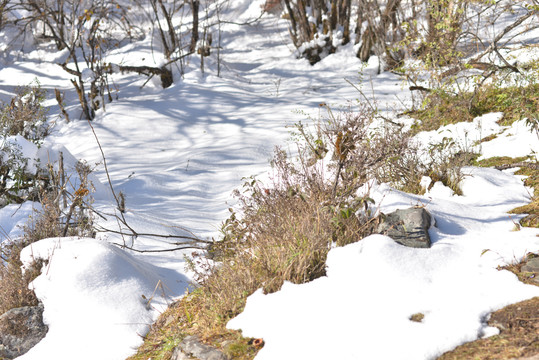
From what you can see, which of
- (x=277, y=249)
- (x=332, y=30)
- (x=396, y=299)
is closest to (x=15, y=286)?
(x=277, y=249)

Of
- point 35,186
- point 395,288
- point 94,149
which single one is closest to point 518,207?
point 395,288

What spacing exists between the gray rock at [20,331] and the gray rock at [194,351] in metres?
1.04

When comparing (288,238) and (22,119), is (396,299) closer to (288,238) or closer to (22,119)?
(288,238)

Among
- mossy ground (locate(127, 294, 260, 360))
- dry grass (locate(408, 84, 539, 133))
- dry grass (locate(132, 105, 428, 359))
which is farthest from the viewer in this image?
dry grass (locate(408, 84, 539, 133))

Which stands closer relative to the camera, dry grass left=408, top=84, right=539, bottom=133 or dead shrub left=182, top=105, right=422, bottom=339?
dead shrub left=182, top=105, right=422, bottom=339

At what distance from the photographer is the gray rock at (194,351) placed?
7.44ft

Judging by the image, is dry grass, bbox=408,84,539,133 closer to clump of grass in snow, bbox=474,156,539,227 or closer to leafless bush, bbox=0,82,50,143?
clump of grass in snow, bbox=474,156,539,227

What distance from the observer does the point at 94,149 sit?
766 cm

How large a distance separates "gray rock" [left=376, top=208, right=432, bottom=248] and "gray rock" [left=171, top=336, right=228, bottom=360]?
4.06ft

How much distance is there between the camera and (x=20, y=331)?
2838 millimetres

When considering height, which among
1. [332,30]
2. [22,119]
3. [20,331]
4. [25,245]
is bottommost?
[20,331]

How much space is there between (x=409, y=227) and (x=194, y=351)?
1.48 m

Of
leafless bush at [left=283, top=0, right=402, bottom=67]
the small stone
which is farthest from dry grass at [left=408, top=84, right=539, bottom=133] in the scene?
leafless bush at [left=283, top=0, right=402, bottom=67]

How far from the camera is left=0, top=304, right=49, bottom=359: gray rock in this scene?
279 cm
